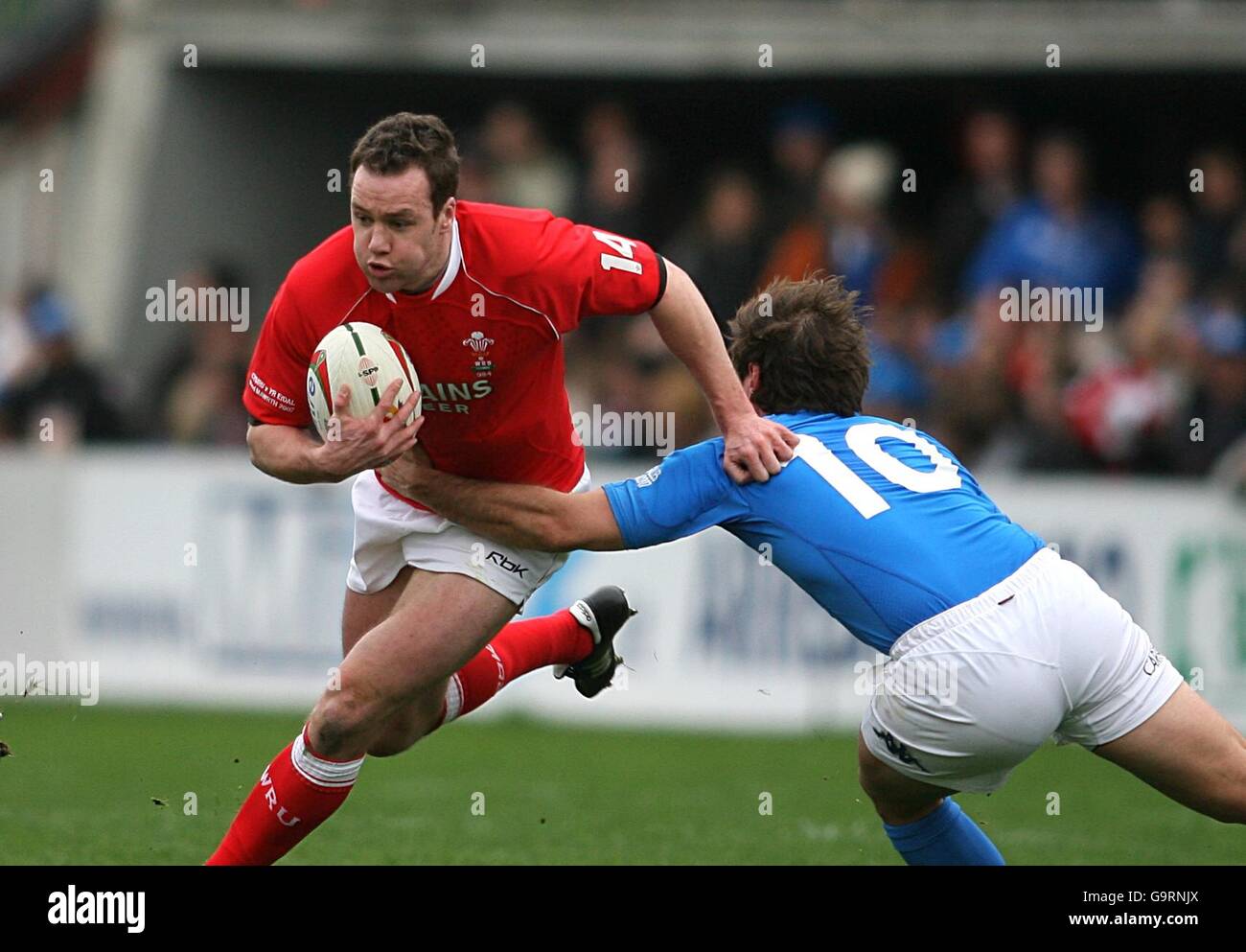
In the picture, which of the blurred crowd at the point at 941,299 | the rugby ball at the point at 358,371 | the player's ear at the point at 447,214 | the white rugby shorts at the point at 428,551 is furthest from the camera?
the blurred crowd at the point at 941,299

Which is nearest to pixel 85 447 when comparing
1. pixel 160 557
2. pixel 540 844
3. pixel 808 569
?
pixel 160 557

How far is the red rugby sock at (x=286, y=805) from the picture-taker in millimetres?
5668

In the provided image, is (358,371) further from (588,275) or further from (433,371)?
(588,275)

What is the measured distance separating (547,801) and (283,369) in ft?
11.0

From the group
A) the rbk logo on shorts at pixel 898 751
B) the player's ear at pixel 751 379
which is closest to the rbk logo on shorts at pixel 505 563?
the player's ear at pixel 751 379

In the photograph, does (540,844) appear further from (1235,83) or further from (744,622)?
(1235,83)

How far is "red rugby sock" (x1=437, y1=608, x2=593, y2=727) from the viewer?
6773mm

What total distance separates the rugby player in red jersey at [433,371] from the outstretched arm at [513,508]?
0.39 feet

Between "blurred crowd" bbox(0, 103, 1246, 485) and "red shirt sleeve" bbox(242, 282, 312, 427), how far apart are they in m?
6.42

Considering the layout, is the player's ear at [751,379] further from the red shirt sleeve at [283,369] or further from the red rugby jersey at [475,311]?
the red shirt sleeve at [283,369]

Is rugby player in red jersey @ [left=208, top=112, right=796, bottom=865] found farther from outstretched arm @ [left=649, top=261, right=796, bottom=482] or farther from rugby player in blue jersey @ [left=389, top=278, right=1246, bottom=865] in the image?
rugby player in blue jersey @ [left=389, top=278, right=1246, bottom=865]

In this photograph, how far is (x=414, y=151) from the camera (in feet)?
17.6

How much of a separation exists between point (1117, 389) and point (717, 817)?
5.42m
